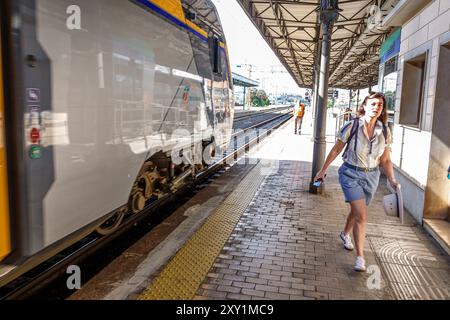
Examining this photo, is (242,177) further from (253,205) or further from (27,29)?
(27,29)

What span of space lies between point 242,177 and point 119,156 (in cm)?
534

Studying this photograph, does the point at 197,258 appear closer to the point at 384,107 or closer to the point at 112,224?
the point at 112,224

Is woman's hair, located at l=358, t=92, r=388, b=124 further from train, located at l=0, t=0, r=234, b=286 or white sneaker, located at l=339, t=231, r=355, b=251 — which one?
train, located at l=0, t=0, r=234, b=286

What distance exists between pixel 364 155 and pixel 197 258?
2017 millimetres

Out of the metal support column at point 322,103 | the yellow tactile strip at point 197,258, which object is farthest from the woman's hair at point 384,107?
the metal support column at point 322,103

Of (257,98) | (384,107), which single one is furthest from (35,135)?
(257,98)

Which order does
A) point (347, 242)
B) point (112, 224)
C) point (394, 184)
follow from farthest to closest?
point (112, 224) < point (347, 242) < point (394, 184)

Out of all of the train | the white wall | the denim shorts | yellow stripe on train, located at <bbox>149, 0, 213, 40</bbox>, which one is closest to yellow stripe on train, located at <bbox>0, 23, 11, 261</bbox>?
the train

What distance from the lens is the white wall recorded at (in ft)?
17.5

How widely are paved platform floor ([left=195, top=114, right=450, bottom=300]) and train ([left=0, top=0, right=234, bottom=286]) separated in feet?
4.34

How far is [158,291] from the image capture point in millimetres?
3539

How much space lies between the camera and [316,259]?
436cm

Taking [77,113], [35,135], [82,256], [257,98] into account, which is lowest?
[82,256]
